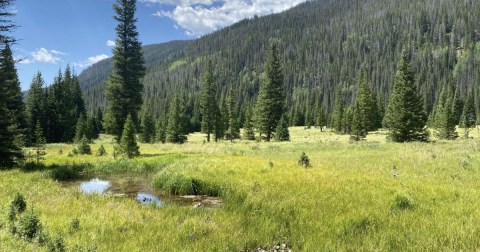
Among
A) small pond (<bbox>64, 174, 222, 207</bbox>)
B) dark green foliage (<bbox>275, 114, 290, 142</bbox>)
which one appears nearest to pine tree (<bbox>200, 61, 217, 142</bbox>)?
dark green foliage (<bbox>275, 114, 290, 142</bbox>)

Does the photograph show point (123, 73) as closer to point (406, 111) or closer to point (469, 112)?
point (406, 111)

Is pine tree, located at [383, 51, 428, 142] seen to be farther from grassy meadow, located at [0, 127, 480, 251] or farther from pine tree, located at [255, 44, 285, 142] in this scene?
grassy meadow, located at [0, 127, 480, 251]

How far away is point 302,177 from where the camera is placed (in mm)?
14914

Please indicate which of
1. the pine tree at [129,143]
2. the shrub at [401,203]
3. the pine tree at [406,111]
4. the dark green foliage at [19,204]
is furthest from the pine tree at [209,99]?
the shrub at [401,203]

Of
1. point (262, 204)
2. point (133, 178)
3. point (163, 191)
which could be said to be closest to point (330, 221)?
point (262, 204)

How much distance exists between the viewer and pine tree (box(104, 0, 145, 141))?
38.9m

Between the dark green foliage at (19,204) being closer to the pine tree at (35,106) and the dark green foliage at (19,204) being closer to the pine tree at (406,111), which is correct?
the pine tree at (406,111)

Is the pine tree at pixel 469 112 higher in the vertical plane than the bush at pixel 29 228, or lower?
higher

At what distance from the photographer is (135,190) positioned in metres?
15.4

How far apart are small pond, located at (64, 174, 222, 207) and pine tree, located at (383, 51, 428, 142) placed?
108 ft

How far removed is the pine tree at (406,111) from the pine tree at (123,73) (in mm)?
30927

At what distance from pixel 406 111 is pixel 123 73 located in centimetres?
3326

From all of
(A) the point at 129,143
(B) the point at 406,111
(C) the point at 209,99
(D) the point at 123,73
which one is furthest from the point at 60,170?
(C) the point at 209,99

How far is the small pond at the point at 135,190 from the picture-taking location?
12578mm
